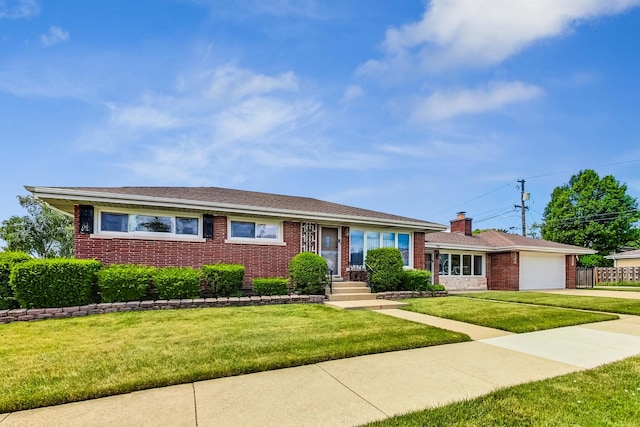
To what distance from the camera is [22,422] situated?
2.91 metres

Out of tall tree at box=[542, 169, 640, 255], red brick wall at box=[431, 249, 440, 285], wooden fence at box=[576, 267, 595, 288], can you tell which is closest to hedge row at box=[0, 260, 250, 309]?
red brick wall at box=[431, 249, 440, 285]

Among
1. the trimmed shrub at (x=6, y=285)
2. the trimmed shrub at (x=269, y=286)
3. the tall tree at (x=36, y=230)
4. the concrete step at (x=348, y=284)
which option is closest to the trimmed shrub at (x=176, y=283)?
the trimmed shrub at (x=269, y=286)

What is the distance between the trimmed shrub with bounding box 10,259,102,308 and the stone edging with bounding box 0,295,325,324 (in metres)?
0.26

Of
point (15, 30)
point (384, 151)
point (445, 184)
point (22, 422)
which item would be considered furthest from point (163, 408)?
point (445, 184)

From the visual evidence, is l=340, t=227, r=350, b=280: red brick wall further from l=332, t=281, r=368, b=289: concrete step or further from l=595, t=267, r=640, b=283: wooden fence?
l=595, t=267, r=640, b=283: wooden fence

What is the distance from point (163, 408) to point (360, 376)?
2.14 meters

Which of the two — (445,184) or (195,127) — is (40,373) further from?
(445,184)

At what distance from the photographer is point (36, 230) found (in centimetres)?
2617

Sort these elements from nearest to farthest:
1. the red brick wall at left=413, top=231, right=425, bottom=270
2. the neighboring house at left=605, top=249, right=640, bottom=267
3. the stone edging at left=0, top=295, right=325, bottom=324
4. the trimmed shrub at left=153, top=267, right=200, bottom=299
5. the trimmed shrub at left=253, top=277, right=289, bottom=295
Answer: the stone edging at left=0, top=295, right=325, bottom=324, the trimmed shrub at left=153, top=267, right=200, bottom=299, the trimmed shrub at left=253, top=277, right=289, bottom=295, the red brick wall at left=413, top=231, right=425, bottom=270, the neighboring house at left=605, top=249, right=640, bottom=267

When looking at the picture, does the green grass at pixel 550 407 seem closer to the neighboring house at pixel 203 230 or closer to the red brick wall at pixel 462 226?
the neighboring house at pixel 203 230

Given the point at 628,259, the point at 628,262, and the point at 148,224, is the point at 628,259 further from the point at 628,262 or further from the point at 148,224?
the point at 148,224

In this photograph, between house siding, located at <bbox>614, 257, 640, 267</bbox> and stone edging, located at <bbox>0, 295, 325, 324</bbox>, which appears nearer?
stone edging, located at <bbox>0, 295, 325, 324</bbox>

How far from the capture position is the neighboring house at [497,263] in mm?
19312

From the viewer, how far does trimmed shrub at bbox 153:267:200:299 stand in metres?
8.96
